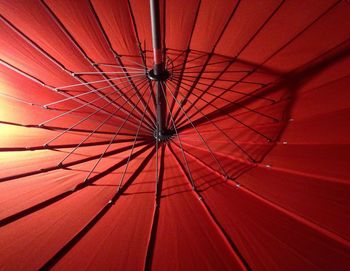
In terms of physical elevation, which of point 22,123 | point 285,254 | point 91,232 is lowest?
point 285,254

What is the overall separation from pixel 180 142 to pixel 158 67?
56 cm

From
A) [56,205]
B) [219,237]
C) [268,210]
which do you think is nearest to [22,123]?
[56,205]

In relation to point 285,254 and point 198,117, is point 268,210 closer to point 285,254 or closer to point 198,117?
point 285,254

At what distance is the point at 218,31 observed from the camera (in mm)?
1872

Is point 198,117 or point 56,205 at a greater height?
point 198,117

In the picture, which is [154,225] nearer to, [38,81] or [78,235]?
[78,235]

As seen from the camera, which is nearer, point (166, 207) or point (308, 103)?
point (166, 207)

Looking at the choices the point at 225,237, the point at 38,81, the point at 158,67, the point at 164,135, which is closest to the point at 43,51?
the point at 38,81

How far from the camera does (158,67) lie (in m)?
1.65

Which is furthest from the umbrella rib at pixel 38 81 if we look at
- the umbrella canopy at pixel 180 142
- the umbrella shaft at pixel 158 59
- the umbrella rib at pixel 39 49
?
the umbrella shaft at pixel 158 59

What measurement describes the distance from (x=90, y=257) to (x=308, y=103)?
1.74m

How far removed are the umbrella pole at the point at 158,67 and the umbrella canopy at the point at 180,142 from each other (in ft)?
0.05

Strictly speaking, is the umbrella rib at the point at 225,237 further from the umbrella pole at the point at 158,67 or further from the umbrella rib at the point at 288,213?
the umbrella pole at the point at 158,67

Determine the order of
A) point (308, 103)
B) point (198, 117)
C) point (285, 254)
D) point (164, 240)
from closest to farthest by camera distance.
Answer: point (285, 254), point (164, 240), point (308, 103), point (198, 117)
